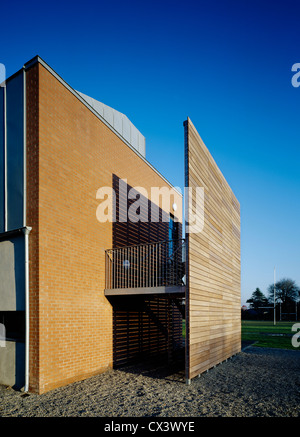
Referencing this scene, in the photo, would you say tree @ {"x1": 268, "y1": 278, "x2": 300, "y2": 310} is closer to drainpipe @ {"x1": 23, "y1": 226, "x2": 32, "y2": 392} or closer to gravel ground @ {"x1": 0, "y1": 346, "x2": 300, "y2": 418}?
gravel ground @ {"x1": 0, "y1": 346, "x2": 300, "y2": 418}

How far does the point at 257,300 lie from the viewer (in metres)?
71.1

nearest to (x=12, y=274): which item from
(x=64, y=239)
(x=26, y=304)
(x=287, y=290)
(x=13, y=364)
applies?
(x=26, y=304)

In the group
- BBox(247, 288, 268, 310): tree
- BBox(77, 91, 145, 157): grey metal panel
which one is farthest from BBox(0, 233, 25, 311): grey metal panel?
BBox(247, 288, 268, 310): tree

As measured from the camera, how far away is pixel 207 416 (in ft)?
17.4

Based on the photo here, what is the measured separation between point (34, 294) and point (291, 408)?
529cm

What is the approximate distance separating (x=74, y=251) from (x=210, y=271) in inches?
151

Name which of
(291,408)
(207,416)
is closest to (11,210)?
(207,416)

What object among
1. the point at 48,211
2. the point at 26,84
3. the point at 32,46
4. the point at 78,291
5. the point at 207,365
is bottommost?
the point at 207,365

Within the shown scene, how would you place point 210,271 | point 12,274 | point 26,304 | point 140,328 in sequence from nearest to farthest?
point 26,304 → point 12,274 → point 210,271 → point 140,328

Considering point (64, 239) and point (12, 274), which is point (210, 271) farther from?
point (12, 274)

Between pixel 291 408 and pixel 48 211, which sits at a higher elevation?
pixel 48 211

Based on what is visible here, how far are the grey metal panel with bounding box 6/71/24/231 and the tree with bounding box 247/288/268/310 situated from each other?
2671 inches

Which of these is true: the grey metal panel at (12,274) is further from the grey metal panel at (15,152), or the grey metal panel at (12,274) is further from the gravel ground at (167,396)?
the gravel ground at (167,396)

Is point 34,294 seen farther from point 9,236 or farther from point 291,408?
point 291,408
